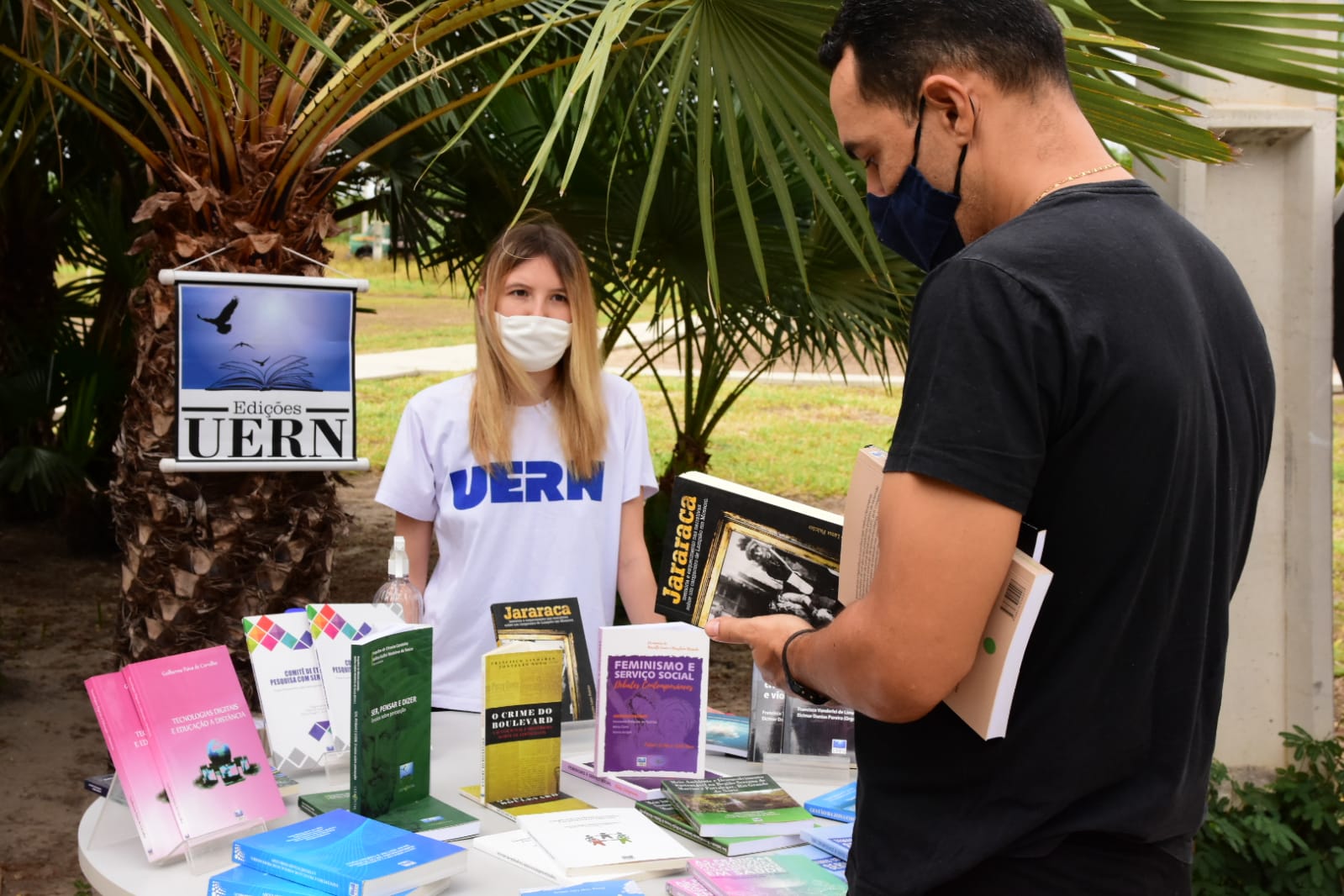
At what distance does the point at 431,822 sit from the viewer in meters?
1.83

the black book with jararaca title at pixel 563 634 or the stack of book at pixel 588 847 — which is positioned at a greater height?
the black book with jararaca title at pixel 563 634

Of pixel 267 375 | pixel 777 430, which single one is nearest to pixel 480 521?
pixel 267 375

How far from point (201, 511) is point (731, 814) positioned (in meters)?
1.70

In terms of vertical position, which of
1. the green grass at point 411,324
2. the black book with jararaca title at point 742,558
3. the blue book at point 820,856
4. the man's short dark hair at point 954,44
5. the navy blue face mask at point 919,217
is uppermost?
the green grass at point 411,324

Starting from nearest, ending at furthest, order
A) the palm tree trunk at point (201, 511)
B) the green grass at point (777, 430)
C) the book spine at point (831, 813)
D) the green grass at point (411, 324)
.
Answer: the book spine at point (831, 813), the palm tree trunk at point (201, 511), the green grass at point (777, 430), the green grass at point (411, 324)

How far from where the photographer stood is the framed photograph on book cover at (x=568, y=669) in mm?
2121

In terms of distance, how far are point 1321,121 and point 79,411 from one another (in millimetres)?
5632

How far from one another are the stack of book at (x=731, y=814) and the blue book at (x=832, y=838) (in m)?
0.02

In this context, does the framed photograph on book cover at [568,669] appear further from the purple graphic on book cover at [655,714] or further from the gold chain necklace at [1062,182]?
the gold chain necklace at [1062,182]

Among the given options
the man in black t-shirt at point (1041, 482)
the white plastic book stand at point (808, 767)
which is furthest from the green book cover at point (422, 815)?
the man in black t-shirt at point (1041, 482)

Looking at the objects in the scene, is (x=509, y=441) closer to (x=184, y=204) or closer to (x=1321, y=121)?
(x=184, y=204)

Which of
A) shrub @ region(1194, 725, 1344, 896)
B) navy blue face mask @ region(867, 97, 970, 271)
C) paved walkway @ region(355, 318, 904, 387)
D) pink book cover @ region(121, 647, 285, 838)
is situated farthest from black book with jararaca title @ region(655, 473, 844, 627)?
paved walkway @ region(355, 318, 904, 387)

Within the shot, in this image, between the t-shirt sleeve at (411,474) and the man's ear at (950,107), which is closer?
the man's ear at (950,107)

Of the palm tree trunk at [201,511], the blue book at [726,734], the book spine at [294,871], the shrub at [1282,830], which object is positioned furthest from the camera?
the shrub at [1282,830]
